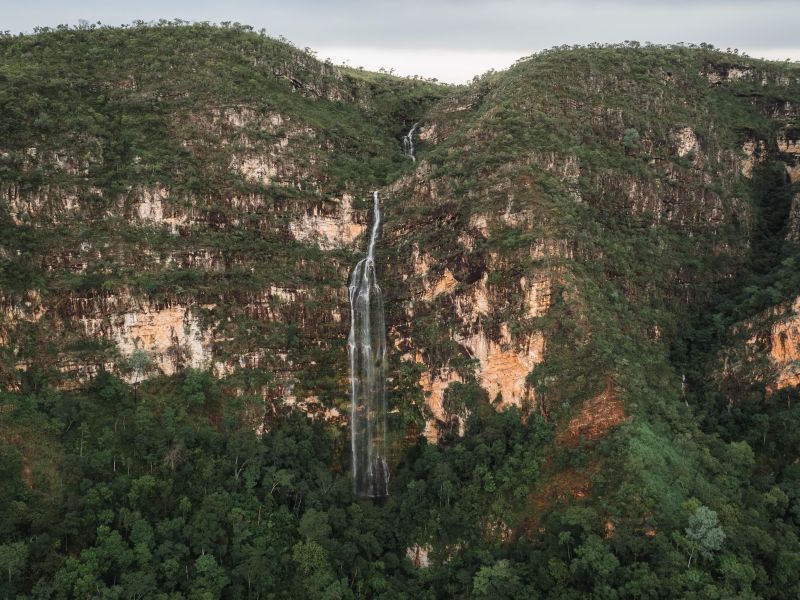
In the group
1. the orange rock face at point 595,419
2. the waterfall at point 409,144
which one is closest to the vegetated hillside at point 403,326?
the orange rock face at point 595,419

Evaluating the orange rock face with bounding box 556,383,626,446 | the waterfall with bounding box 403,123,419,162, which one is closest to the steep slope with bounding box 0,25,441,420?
the waterfall with bounding box 403,123,419,162

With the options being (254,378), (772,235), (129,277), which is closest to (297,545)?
(254,378)

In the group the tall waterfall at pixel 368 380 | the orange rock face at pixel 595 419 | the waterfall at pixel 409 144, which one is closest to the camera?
the orange rock face at pixel 595 419

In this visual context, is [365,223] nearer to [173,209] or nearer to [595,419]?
[173,209]

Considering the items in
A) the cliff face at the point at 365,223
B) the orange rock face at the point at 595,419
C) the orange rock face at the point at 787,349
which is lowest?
the orange rock face at the point at 595,419

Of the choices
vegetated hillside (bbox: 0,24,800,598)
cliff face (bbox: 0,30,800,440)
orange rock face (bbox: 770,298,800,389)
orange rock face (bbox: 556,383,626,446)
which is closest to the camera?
vegetated hillside (bbox: 0,24,800,598)

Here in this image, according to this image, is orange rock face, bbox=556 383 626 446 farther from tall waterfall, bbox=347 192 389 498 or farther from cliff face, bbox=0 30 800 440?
tall waterfall, bbox=347 192 389 498

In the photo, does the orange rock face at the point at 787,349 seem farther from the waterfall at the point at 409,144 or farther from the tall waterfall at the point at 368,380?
the waterfall at the point at 409,144
